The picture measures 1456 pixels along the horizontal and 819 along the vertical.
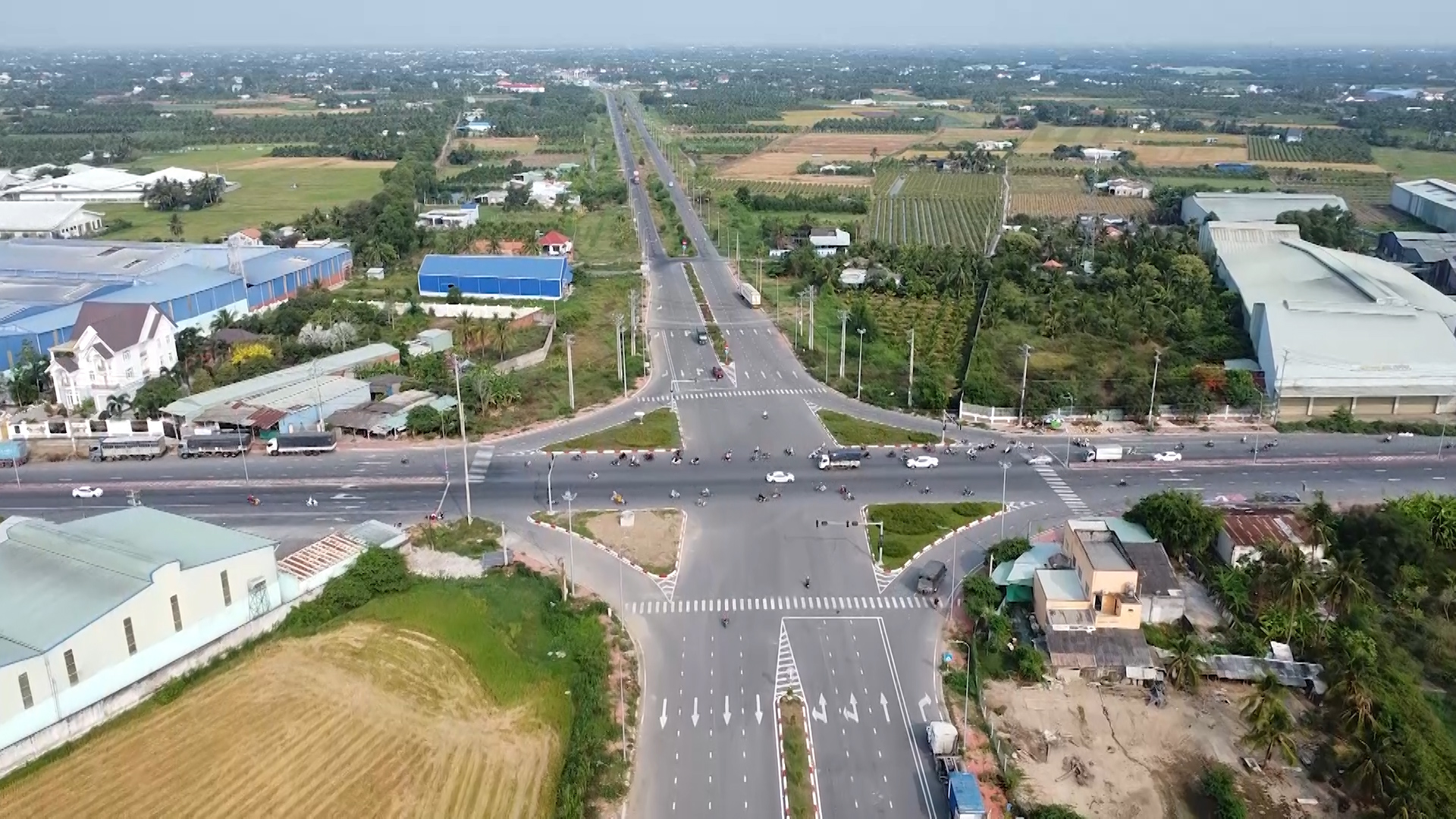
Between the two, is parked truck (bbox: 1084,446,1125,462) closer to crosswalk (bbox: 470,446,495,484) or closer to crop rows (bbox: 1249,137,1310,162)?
crosswalk (bbox: 470,446,495,484)

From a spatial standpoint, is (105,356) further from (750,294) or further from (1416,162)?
(1416,162)

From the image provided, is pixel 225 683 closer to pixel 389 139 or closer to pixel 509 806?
pixel 509 806

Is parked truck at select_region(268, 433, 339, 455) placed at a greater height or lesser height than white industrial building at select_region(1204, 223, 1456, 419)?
lesser

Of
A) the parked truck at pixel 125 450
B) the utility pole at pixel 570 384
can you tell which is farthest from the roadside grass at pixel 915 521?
the parked truck at pixel 125 450

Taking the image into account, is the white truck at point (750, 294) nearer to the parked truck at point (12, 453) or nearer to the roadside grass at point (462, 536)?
the roadside grass at point (462, 536)

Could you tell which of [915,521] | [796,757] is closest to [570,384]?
[915,521]

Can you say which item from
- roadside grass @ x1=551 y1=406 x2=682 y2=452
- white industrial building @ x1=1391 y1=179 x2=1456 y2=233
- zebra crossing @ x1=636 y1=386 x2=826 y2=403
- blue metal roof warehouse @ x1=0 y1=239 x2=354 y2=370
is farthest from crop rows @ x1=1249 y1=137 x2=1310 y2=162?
blue metal roof warehouse @ x1=0 y1=239 x2=354 y2=370

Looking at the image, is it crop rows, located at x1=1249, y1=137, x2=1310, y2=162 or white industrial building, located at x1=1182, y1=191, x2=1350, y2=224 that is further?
crop rows, located at x1=1249, y1=137, x2=1310, y2=162
